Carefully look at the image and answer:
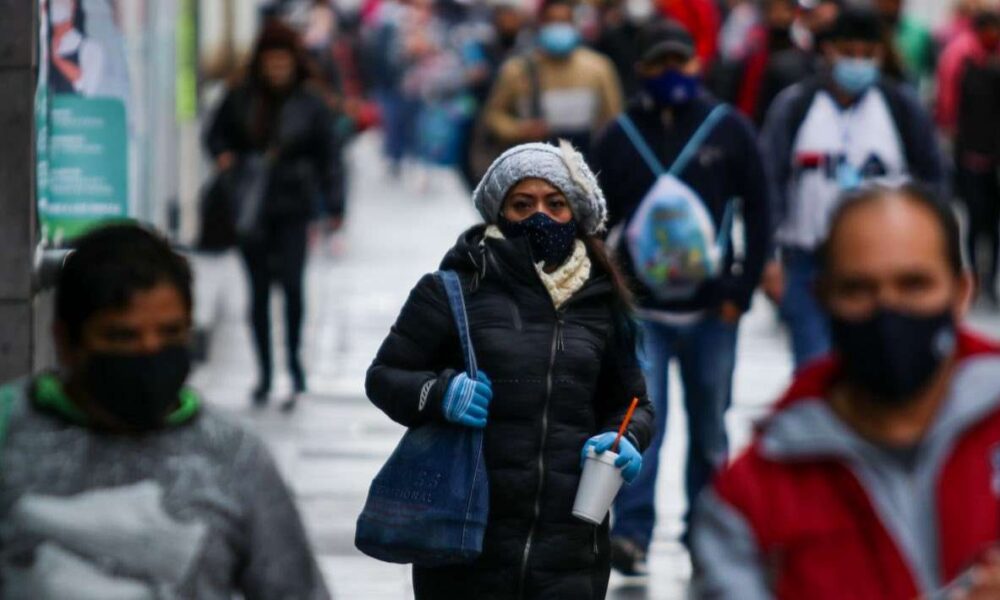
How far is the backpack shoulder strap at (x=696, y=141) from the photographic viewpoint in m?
8.29

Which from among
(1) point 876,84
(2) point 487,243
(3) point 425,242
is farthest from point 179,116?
(2) point 487,243

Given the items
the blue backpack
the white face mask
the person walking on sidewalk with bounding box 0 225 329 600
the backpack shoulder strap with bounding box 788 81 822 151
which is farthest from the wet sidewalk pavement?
the white face mask

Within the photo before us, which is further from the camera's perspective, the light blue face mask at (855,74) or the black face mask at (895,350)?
the light blue face mask at (855,74)

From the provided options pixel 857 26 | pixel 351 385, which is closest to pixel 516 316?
pixel 857 26

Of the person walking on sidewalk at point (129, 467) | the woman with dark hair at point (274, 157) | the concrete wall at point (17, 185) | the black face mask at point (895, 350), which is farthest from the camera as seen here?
the woman with dark hair at point (274, 157)

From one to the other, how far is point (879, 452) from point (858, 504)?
7cm

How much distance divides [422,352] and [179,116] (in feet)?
37.5

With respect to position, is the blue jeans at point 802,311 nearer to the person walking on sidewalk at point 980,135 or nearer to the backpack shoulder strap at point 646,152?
the backpack shoulder strap at point 646,152

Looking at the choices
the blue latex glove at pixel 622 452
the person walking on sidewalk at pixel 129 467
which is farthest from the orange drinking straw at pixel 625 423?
the person walking on sidewalk at pixel 129 467

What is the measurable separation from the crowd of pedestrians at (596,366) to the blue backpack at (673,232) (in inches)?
0.4

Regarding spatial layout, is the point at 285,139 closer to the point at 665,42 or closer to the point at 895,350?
the point at 665,42

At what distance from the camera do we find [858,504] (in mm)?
3129

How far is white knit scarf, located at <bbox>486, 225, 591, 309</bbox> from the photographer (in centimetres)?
557

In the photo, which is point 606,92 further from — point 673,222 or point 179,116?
point 673,222
